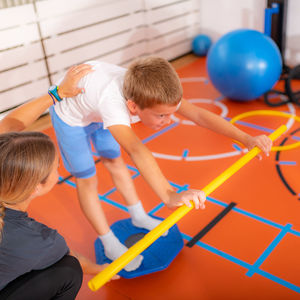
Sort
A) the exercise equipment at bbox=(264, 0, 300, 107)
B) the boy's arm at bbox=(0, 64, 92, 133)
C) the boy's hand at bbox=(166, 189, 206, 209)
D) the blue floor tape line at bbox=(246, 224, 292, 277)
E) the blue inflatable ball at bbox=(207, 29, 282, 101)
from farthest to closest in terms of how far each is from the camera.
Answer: the exercise equipment at bbox=(264, 0, 300, 107)
the blue inflatable ball at bbox=(207, 29, 282, 101)
the blue floor tape line at bbox=(246, 224, 292, 277)
the boy's arm at bbox=(0, 64, 92, 133)
the boy's hand at bbox=(166, 189, 206, 209)

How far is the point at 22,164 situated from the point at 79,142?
0.87 m

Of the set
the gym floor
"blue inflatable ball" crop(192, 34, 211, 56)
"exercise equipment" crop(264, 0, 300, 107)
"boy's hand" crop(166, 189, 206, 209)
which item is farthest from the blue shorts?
"blue inflatable ball" crop(192, 34, 211, 56)

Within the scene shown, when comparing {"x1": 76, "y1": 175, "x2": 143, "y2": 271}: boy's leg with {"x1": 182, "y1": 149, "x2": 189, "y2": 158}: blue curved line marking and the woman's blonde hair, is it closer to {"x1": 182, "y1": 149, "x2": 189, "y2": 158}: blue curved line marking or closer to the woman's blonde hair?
the woman's blonde hair

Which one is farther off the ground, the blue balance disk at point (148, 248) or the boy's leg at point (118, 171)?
the boy's leg at point (118, 171)

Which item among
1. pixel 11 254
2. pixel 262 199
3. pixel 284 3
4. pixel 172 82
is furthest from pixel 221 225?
pixel 284 3

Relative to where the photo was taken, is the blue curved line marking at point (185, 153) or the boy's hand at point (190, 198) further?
the blue curved line marking at point (185, 153)

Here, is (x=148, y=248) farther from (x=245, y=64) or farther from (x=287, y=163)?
(x=245, y=64)

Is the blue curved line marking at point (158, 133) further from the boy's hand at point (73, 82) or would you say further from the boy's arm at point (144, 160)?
the boy's arm at point (144, 160)

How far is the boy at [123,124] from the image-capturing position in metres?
1.86

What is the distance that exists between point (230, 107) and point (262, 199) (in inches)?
77.3

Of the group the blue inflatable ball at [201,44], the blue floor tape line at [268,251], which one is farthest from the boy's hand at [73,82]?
the blue inflatable ball at [201,44]

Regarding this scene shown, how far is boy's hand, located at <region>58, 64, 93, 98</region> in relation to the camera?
2123 millimetres

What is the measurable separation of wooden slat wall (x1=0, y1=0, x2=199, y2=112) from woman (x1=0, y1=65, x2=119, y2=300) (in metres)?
3.25

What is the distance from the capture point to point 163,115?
1926 millimetres
